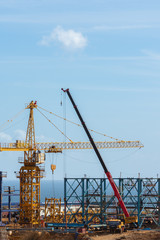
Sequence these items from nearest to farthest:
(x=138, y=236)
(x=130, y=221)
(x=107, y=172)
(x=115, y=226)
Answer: (x=138, y=236) → (x=115, y=226) → (x=130, y=221) → (x=107, y=172)

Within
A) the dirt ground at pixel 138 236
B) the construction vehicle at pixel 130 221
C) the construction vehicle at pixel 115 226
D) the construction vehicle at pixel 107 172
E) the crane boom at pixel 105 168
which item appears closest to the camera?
the dirt ground at pixel 138 236

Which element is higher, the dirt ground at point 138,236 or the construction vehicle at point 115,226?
the construction vehicle at point 115,226

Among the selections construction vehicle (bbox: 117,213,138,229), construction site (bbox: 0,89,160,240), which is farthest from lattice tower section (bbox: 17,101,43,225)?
construction vehicle (bbox: 117,213,138,229)

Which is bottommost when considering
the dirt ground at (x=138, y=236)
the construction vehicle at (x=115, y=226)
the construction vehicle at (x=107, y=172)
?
the dirt ground at (x=138, y=236)

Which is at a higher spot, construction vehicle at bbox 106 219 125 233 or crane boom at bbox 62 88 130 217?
crane boom at bbox 62 88 130 217

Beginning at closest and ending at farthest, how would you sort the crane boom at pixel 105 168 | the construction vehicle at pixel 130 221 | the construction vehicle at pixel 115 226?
the construction vehicle at pixel 115 226 → the construction vehicle at pixel 130 221 → the crane boom at pixel 105 168

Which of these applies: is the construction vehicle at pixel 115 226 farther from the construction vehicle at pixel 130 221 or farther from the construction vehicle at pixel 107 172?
the construction vehicle at pixel 107 172

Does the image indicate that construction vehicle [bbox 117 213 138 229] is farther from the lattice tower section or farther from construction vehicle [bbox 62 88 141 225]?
the lattice tower section

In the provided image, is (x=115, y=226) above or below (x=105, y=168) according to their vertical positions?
below

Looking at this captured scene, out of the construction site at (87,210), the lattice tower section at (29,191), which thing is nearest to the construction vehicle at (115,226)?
the construction site at (87,210)

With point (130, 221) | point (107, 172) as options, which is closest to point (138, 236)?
point (130, 221)

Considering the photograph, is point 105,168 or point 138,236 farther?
point 105,168

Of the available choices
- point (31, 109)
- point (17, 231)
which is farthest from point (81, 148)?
point (17, 231)

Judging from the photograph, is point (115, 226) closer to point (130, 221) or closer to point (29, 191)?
point (130, 221)
